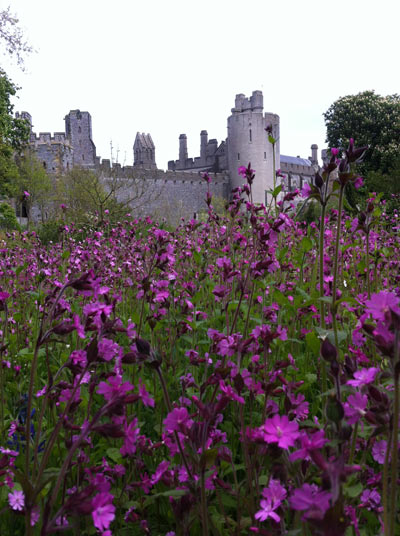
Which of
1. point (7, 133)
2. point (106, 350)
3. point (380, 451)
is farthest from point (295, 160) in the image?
point (106, 350)

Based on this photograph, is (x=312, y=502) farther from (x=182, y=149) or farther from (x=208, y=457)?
(x=182, y=149)

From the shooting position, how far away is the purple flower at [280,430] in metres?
0.77

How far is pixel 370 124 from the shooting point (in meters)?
29.3

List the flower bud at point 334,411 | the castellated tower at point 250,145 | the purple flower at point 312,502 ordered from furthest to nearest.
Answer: the castellated tower at point 250,145
the flower bud at point 334,411
the purple flower at point 312,502

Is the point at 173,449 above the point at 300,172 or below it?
below

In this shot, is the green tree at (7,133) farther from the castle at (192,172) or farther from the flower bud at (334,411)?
the flower bud at (334,411)

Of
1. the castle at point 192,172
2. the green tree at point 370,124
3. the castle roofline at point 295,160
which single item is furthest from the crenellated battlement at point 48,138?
the castle roofline at point 295,160

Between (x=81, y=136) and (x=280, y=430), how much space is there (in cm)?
4613

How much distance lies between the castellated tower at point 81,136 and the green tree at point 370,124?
22.3 metres

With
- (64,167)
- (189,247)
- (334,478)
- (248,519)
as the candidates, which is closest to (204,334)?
(189,247)

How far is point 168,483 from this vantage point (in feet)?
3.54

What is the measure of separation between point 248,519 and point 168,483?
0.19m

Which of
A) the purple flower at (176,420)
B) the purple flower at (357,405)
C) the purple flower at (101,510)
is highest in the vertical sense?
the purple flower at (357,405)

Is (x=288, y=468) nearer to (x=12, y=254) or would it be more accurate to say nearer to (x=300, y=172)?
(x=12, y=254)
